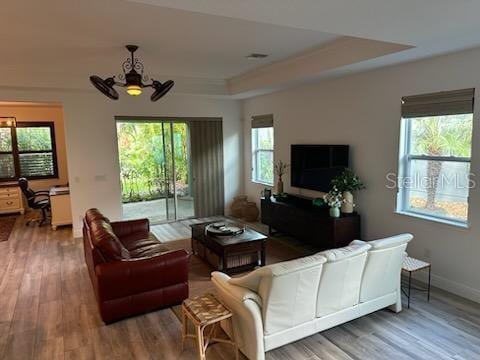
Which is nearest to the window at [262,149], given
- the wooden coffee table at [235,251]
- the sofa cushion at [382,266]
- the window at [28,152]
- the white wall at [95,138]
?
the white wall at [95,138]

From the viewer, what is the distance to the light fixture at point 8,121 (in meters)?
8.04

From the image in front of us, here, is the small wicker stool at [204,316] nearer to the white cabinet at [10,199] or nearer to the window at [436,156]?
the window at [436,156]

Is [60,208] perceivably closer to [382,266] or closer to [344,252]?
[344,252]

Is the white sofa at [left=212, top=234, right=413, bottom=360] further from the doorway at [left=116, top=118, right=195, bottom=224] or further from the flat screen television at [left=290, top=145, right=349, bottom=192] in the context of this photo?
the doorway at [left=116, top=118, right=195, bottom=224]

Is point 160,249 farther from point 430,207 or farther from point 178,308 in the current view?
point 430,207

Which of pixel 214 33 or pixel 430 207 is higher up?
pixel 214 33

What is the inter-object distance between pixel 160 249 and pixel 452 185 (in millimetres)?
3522

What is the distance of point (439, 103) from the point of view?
381 cm

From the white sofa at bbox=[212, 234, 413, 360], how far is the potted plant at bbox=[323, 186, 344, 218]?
5.25 feet

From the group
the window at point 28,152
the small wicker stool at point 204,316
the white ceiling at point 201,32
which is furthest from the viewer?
the window at point 28,152

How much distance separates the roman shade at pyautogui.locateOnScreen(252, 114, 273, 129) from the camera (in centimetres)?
689

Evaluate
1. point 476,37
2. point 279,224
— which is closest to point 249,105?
point 279,224

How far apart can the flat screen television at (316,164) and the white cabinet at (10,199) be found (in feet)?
21.8

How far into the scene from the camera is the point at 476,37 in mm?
3076
